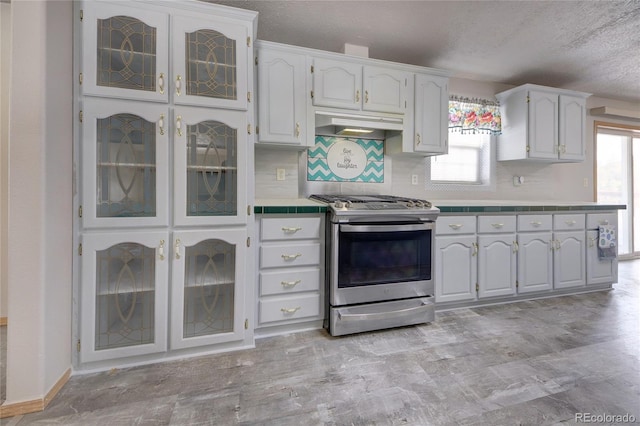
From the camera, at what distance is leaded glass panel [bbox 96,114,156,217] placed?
180 centimetres

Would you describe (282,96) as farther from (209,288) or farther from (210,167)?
(209,288)

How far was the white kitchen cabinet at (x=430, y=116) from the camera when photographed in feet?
9.37

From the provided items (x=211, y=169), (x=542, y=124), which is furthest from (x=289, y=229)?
(x=542, y=124)

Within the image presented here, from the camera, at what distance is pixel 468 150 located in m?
3.63

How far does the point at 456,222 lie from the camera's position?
8.92ft

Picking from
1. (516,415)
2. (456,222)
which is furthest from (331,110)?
(516,415)

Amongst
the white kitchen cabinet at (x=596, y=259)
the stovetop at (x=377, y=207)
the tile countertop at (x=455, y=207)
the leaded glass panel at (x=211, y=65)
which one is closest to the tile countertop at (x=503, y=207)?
the tile countertop at (x=455, y=207)

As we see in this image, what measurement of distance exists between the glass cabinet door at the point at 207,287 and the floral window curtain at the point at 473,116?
8.55 feet

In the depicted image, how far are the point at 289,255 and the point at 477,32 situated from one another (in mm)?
2376

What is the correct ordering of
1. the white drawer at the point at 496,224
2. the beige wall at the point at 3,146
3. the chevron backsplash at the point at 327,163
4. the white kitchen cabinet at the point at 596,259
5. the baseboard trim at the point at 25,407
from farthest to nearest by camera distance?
the white kitchen cabinet at the point at 596,259, the chevron backsplash at the point at 327,163, the white drawer at the point at 496,224, the beige wall at the point at 3,146, the baseboard trim at the point at 25,407

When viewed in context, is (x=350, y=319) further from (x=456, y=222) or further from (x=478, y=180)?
(x=478, y=180)

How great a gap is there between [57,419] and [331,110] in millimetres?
2484

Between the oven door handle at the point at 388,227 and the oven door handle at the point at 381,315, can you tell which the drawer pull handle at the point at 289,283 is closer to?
the oven door handle at the point at 381,315

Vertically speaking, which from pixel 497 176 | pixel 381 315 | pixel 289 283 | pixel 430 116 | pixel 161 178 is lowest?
pixel 381 315
